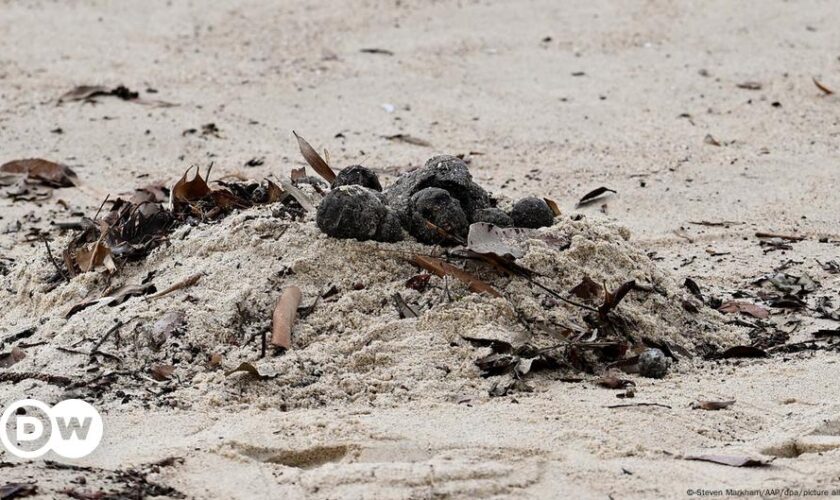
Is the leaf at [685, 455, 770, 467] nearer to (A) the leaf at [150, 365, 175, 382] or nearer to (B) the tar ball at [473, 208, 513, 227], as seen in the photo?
(B) the tar ball at [473, 208, 513, 227]

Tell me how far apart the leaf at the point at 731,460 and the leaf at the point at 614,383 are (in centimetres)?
49

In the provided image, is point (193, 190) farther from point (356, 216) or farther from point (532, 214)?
point (532, 214)

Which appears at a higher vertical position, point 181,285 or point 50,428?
point 181,285

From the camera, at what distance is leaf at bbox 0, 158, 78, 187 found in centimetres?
A: 592

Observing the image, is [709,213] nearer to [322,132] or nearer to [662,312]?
[662,312]

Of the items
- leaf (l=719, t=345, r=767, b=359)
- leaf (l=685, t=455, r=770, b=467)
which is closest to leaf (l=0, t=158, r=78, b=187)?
leaf (l=719, t=345, r=767, b=359)

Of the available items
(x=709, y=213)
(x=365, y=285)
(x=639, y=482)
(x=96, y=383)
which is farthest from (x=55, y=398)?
(x=709, y=213)

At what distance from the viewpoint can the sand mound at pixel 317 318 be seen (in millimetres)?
3498

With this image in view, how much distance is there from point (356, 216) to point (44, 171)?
2.76 metres

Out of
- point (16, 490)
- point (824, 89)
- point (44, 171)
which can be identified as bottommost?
point (44, 171)

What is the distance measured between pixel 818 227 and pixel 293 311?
2.81 m

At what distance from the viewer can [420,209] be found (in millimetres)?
3947

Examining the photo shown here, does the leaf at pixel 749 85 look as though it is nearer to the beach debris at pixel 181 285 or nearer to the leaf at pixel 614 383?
the leaf at pixel 614 383

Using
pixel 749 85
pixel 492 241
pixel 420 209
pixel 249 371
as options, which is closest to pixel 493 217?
pixel 492 241
